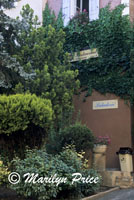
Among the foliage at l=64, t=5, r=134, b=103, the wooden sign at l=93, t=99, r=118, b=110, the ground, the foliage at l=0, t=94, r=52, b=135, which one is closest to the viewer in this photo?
the foliage at l=0, t=94, r=52, b=135

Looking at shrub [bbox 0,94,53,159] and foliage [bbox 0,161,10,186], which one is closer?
shrub [bbox 0,94,53,159]

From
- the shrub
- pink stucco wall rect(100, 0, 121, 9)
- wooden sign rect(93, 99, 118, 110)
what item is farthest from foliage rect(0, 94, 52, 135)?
pink stucco wall rect(100, 0, 121, 9)

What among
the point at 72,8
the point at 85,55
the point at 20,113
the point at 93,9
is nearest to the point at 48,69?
the point at 85,55

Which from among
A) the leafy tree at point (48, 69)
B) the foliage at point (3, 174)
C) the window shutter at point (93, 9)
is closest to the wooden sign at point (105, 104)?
the leafy tree at point (48, 69)

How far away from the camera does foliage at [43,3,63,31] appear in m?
12.1

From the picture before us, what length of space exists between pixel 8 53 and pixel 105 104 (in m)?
3.77

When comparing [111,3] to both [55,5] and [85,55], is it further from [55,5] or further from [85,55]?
[55,5]

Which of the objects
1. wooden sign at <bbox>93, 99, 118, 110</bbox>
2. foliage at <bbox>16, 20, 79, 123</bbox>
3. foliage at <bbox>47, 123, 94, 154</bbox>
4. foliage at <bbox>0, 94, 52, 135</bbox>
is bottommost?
foliage at <bbox>47, 123, 94, 154</bbox>

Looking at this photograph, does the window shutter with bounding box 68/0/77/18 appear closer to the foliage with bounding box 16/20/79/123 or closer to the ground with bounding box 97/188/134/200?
the foliage with bounding box 16/20/79/123

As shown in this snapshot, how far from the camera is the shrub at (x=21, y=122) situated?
653cm

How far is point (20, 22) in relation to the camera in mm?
9766

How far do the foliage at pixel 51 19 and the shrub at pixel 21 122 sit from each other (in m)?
5.89

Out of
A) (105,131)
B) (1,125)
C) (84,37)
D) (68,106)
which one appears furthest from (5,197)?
(84,37)

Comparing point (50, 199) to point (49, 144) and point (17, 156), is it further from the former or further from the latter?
point (49, 144)
